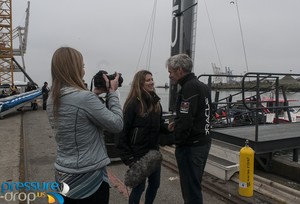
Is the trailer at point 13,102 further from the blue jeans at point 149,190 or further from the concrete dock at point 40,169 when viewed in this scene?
the blue jeans at point 149,190

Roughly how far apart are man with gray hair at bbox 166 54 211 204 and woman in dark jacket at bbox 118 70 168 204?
0.88 ft

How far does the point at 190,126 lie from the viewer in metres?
2.76

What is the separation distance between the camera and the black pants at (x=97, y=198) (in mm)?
1987

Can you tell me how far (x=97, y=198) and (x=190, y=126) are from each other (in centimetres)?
116

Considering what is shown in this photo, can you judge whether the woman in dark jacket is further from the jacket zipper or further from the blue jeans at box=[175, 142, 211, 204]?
the blue jeans at box=[175, 142, 211, 204]

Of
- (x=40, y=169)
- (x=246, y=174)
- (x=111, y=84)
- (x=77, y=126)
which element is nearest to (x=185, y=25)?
(x=246, y=174)

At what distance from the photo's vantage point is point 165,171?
5336 mm

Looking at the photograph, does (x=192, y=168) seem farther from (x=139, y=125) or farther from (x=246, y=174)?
(x=246, y=174)

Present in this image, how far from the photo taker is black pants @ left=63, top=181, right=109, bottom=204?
1987 mm

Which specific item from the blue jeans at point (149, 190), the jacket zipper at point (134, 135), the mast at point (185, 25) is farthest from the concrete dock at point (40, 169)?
the mast at point (185, 25)

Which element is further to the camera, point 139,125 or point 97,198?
point 139,125

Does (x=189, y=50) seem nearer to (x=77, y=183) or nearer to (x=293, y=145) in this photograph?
(x=293, y=145)

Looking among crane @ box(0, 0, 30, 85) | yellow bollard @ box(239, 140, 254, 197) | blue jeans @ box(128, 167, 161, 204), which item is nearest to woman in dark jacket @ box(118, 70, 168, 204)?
blue jeans @ box(128, 167, 161, 204)

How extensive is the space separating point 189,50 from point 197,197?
480cm
